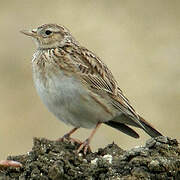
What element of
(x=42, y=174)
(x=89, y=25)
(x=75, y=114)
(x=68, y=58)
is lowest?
(x=42, y=174)

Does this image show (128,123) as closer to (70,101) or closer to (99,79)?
(99,79)

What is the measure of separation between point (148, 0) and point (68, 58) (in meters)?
10.3

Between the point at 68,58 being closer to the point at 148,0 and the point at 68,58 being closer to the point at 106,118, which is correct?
the point at 106,118

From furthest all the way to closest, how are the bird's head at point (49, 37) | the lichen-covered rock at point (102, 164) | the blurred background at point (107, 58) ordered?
the blurred background at point (107, 58), the bird's head at point (49, 37), the lichen-covered rock at point (102, 164)

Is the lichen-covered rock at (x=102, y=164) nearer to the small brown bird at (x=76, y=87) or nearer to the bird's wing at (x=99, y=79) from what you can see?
the small brown bird at (x=76, y=87)

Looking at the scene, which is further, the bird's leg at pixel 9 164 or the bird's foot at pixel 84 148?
the bird's foot at pixel 84 148

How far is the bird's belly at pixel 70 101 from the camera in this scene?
29.5 ft

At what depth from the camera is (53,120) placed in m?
14.0

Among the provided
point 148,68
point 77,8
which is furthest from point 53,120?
point 77,8

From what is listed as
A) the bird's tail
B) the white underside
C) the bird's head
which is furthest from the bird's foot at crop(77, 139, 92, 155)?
the bird's head

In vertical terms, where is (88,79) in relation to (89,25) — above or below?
below

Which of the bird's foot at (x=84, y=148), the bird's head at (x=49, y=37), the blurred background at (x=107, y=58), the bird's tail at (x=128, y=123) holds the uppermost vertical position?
the blurred background at (x=107, y=58)

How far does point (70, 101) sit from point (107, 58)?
22.7 ft

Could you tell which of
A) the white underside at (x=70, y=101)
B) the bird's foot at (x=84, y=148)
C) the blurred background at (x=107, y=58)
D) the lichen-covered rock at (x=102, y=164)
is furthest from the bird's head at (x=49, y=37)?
the blurred background at (x=107, y=58)
